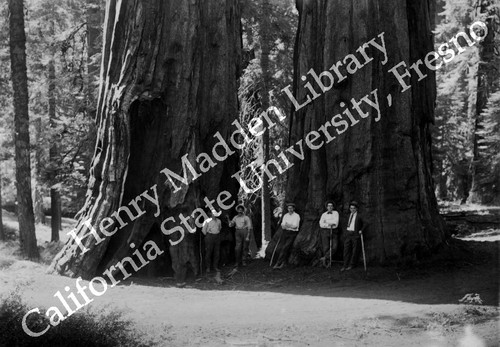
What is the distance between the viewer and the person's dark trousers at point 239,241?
1390cm

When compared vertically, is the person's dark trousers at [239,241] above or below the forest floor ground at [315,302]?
above

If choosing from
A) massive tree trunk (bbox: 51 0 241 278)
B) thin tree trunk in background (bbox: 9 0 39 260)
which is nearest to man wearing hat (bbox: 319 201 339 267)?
massive tree trunk (bbox: 51 0 241 278)

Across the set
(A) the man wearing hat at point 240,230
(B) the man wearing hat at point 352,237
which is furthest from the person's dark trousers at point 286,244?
(B) the man wearing hat at point 352,237

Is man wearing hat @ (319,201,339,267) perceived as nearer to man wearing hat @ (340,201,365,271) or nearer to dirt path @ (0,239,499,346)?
man wearing hat @ (340,201,365,271)

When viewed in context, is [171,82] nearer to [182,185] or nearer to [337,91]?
[182,185]

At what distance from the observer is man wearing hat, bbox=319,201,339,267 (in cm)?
1303

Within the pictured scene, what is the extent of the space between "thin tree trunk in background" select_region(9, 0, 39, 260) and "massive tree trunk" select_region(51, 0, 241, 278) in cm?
342

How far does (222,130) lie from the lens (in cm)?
1451

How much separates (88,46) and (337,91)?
11430 millimetres

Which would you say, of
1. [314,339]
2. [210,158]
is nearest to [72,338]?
[314,339]

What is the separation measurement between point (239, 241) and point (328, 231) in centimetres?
235

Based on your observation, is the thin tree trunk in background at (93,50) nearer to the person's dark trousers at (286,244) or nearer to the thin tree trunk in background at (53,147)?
the thin tree trunk in background at (53,147)

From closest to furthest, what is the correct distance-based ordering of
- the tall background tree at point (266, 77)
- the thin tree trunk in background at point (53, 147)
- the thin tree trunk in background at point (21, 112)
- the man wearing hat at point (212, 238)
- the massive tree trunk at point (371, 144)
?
the massive tree trunk at point (371, 144), the man wearing hat at point (212, 238), the thin tree trunk in background at point (21, 112), the tall background tree at point (266, 77), the thin tree trunk in background at point (53, 147)

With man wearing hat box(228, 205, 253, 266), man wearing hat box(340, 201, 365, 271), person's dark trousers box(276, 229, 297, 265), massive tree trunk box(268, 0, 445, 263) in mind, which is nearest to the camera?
man wearing hat box(340, 201, 365, 271)
